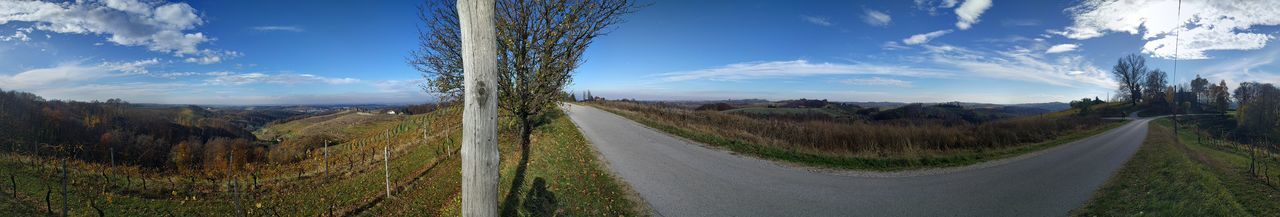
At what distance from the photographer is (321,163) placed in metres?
19.9

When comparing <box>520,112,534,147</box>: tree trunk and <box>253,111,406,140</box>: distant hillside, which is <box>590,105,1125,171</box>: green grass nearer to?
<box>520,112,534,147</box>: tree trunk

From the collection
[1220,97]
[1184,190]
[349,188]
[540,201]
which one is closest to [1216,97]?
[1220,97]

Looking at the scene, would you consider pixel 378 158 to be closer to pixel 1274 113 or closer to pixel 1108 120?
pixel 1274 113

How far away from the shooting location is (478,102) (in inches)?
137

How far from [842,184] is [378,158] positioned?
1914 centimetres

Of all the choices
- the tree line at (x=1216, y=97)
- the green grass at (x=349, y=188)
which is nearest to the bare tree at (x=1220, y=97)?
the tree line at (x=1216, y=97)

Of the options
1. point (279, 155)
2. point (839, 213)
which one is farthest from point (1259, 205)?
point (279, 155)

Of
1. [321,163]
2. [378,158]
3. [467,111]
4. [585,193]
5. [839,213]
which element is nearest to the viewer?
[467,111]

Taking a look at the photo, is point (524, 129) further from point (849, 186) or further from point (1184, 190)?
point (1184, 190)

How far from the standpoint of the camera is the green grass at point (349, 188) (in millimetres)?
8039

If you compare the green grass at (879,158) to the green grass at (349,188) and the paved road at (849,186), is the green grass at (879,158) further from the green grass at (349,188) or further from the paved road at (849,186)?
the green grass at (349,188)

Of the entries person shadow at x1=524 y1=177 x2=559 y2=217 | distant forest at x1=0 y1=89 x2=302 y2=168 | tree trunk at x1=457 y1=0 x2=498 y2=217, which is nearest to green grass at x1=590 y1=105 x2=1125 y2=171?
person shadow at x1=524 y1=177 x2=559 y2=217

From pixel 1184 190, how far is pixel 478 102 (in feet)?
39.3

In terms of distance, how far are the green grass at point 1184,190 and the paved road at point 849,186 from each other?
339 millimetres
